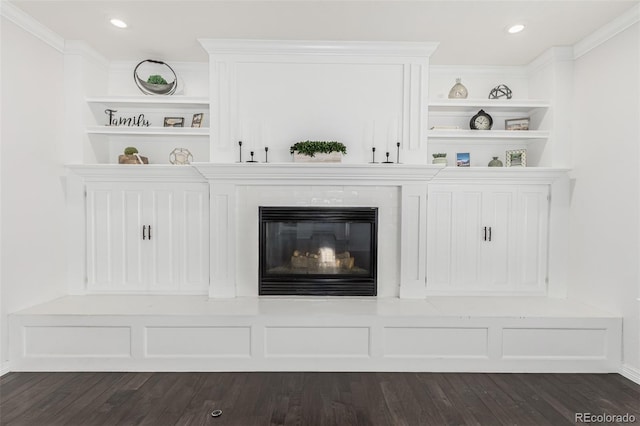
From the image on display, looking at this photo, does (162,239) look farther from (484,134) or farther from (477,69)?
(477,69)

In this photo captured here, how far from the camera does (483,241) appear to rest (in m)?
3.36

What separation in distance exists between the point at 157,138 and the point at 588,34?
13.0ft

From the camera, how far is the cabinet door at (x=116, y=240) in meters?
3.28

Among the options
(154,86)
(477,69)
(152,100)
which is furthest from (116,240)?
(477,69)

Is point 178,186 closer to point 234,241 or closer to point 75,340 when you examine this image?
point 234,241

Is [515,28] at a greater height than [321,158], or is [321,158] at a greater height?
[515,28]

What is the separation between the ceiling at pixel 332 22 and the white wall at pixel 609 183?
0.34 m

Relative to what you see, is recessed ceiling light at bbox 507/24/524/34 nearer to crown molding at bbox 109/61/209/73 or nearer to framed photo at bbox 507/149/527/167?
framed photo at bbox 507/149/527/167

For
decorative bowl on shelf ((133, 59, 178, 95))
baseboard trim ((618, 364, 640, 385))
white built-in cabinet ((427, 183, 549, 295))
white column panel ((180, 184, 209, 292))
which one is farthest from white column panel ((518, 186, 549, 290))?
decorative bowl on shelf ((133, 59, 178, 95))

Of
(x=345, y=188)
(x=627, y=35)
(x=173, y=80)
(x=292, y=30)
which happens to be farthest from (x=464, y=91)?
(x=173, y=80)

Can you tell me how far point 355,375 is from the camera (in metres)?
2.57

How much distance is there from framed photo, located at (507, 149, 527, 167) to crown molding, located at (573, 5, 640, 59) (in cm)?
92

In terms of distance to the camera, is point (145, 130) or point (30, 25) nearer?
point (30, 25)

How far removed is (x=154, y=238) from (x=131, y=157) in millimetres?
788
